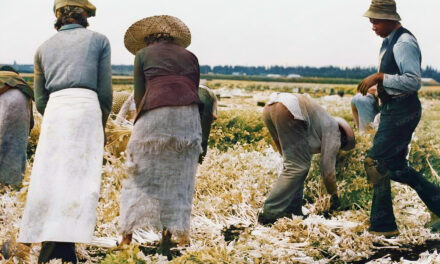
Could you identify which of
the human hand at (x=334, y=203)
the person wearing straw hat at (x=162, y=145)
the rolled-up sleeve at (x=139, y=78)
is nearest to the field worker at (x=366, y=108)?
the human hand at (x=334, y=203)

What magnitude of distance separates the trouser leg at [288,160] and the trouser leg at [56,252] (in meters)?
2.41

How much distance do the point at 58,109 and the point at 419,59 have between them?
3.23 meters

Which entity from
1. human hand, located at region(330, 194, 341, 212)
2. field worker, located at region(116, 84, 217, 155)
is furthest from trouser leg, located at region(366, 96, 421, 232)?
field worker, located at region(116, 84, 217, 155)

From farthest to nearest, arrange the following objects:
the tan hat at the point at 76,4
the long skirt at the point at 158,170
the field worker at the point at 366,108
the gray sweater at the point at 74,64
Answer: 1. the field worker at the point at 366,108
2. the long skirt at the point at 158,170
3. the tan hat at the point at 76,4
4. the gray sweater at the point at 74,64

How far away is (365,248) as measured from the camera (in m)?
5.33

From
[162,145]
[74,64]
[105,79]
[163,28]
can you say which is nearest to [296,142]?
[162,145]

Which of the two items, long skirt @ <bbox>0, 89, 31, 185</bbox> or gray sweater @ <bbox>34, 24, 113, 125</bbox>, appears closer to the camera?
gray sweater @ <bbox>34, 24, 113, 125</bbox>

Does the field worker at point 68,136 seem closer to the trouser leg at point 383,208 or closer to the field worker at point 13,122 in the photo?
the field worker at point 13,122

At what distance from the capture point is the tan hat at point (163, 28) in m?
5.01

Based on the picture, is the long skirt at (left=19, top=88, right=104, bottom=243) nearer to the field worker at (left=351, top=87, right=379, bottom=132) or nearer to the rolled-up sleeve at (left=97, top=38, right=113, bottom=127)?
the rolled-up sleeve at (left=97, top=38, right=113, bottom=127)

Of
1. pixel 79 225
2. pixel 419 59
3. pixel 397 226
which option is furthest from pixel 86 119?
pixel 397 226

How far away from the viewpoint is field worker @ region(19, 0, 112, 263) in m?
4.27

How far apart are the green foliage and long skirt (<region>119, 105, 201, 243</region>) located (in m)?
5.59

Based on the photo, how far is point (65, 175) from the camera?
4.32 metres
